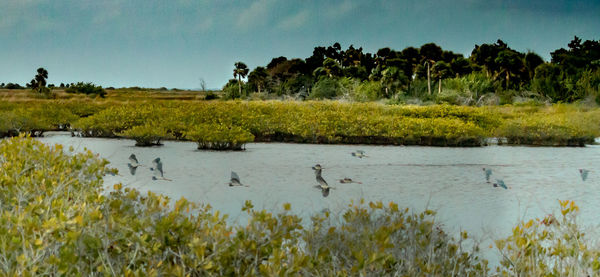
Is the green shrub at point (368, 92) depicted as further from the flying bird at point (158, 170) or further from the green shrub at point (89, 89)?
the flying bird at point (158, 170)

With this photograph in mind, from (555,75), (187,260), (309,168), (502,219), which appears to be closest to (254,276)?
(187,260)

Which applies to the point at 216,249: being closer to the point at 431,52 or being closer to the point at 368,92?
the point at 368,92

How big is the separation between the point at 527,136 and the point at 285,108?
5892 millimetres

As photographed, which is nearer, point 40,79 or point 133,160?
point 133,160

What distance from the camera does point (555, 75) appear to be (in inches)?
1012

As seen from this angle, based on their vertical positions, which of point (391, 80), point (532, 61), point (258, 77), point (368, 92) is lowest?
point (368, 92)

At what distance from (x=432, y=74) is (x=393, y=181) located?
21804 mm

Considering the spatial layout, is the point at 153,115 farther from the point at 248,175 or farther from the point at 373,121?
the point at 248,175

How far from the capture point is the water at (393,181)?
13.0 feet

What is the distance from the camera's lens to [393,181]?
5.37m

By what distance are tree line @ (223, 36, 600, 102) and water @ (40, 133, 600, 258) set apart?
15643 mm

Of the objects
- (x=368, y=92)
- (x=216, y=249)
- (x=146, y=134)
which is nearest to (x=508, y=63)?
(x=368, y=92)

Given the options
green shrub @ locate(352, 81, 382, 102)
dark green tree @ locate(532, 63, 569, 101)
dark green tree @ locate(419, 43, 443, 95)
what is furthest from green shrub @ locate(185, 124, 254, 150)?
dark green tree @ locate(419, 43, 443, 95)

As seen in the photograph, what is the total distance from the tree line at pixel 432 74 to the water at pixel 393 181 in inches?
616
